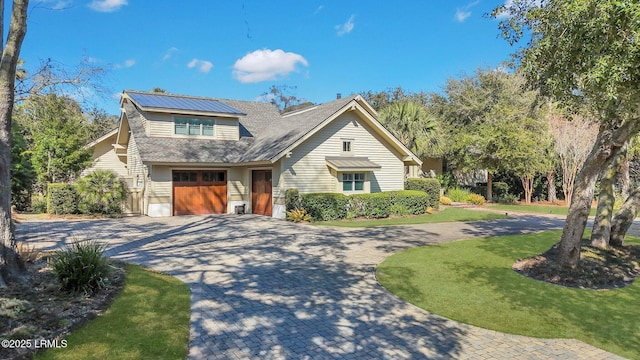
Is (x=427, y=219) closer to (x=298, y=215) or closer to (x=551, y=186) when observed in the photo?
(x=298, y=215)

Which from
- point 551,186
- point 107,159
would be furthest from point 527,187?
point 107,159

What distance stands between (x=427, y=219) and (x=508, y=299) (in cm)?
1169

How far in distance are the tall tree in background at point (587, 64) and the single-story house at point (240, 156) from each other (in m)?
11.0

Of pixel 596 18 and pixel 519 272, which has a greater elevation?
pixel 596 18

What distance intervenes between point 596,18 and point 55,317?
952 cm

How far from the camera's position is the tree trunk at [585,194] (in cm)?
863

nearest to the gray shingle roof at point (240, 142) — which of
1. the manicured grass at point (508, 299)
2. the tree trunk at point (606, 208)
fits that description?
the manicured grass at point (508, 299)

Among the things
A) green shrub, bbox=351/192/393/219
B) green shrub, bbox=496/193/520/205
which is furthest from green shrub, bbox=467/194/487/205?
green shrub, bbox=351/192/393/219

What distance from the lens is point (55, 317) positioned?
17.2ft

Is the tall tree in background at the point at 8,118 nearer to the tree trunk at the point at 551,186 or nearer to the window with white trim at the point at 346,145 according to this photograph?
the window with white trim at the point at 346,145

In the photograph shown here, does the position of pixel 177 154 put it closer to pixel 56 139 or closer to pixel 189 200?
pixel 189 200

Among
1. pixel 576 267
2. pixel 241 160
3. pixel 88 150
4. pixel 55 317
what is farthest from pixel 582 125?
pixel 88 150

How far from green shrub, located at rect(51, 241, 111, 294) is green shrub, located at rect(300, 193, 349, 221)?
11603mm

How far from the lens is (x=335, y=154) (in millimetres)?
20250
